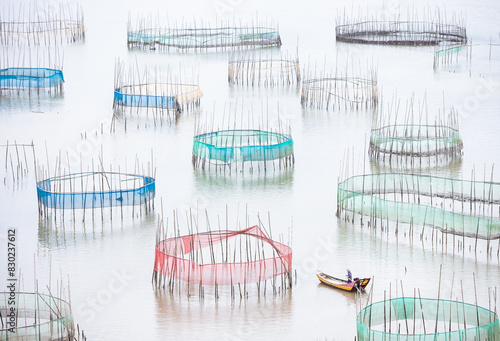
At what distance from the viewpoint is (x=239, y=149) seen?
41.3 ft

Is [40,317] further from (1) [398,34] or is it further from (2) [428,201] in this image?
(1) [398,34]

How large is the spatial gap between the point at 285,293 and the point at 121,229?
260cm

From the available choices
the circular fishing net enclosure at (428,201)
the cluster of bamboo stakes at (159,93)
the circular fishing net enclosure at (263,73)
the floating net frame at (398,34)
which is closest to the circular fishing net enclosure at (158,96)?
the cluster of bamboo stakes at (159,93)

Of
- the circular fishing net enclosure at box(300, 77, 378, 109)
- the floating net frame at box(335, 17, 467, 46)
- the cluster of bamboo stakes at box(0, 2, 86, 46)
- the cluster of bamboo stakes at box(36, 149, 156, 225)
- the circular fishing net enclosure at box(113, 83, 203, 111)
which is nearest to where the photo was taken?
the cluster of bamboo stakes at box(36, 149, 156, 225)

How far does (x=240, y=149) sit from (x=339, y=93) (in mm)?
5252

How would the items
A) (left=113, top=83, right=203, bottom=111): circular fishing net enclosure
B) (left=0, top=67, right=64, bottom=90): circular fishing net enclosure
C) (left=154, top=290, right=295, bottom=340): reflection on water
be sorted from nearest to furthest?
(left=154, top=290, right=295, bottom=340): reflection on water, (left=113, top=83, right=203, bottom=111): circular fishing net enclosure, (left=0, top=67, right=64, bottom=90): circular fishing net enclosure

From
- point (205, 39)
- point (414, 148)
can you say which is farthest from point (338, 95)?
point (205, 39)

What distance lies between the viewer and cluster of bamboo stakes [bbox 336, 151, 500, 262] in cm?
988

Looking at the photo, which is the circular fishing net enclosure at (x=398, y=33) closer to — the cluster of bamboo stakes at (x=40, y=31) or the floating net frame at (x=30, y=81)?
the cluster of bamboo stakes at (x=40, y=31)

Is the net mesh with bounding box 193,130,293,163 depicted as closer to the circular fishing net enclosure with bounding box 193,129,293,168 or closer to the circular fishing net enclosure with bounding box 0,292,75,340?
the circular fishing net enclosure with bounding box 193,129,293,168

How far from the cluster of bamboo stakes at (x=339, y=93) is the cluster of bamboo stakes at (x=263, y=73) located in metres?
0.67

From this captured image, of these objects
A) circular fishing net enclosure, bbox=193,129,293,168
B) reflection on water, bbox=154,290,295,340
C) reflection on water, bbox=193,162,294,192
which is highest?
circular fishing net enclosure, bbox=193,129,293,168

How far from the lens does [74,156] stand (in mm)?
13500

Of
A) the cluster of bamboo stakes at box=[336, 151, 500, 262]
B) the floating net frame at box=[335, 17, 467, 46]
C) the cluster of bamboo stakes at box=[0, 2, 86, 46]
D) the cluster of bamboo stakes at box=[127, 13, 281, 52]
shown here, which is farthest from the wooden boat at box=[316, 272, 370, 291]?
the cluster of bamboo stakes at box=[0, 2, 86, 46]
